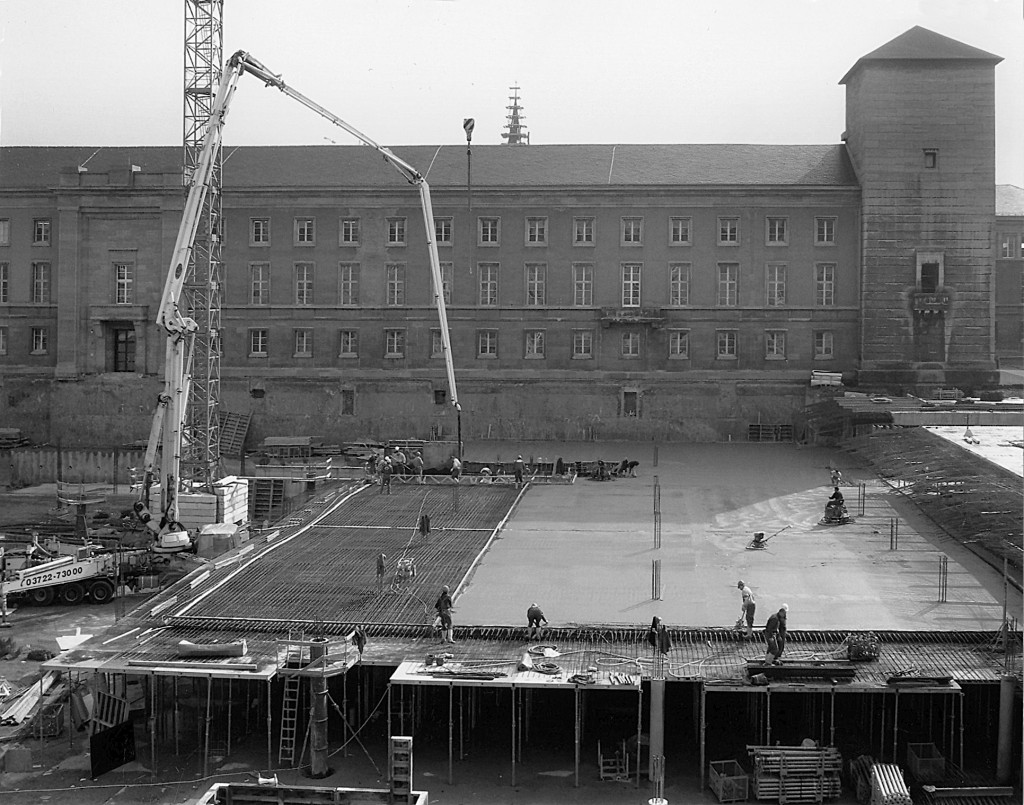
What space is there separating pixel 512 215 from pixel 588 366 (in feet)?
28.0

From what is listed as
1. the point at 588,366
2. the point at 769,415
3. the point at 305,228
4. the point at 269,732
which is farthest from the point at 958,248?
the point at 269,732

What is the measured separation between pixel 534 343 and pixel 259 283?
14.5m

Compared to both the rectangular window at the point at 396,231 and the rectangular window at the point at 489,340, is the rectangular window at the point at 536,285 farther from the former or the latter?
the rectangular window at the point at 396,231

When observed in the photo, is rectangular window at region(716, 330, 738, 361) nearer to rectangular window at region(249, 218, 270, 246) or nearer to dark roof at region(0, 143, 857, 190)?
dark roof at region(0, 143, 857, 190)

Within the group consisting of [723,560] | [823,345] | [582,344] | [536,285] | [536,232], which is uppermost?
[536,232]

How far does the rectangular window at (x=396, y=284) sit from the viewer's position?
67875 millimetres

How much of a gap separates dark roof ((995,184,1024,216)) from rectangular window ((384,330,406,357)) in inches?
1668

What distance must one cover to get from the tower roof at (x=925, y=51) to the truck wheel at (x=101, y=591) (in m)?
43.7

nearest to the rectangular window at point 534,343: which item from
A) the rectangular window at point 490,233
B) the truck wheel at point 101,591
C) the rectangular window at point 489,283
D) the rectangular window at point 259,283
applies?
the rectangular window at point 489,283

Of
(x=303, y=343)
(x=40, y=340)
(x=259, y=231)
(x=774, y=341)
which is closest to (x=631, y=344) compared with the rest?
(x=774, y=341)

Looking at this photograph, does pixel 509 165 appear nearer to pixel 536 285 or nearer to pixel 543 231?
pixel 543 231

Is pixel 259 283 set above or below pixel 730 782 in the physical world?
above

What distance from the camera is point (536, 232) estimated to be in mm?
67500

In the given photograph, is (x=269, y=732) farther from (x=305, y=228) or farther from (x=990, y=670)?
(x=305, y=228)
